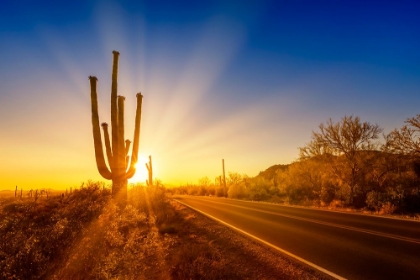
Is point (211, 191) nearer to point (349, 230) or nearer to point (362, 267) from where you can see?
point (349, 230)

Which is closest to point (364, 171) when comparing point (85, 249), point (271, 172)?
point (85, 249)

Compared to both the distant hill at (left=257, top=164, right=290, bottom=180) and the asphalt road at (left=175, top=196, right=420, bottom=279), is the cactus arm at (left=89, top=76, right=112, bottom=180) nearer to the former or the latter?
the asphalt road at (left=175, top=196, right=420, bottom=279)

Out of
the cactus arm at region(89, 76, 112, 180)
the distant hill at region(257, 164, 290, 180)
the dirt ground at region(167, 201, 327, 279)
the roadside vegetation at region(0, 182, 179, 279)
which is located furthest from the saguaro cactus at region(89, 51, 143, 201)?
the distant hill at region(257, 164, 290, 180)

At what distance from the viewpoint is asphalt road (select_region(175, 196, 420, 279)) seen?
5622mm

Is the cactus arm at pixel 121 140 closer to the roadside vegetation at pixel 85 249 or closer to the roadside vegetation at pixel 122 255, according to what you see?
the roadside vegetation at pixel 85 249

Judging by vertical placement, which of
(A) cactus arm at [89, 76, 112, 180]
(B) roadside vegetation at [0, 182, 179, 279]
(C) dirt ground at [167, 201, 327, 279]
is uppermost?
(A) cactus arm at [89, 76, 112, 180]

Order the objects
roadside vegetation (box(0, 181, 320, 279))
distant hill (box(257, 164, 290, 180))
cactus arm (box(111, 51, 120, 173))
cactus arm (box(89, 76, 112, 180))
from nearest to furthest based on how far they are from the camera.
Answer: roadside vegetation (box(0, 181, 320, 279))
cactus arm (box(89, 76, 112, 180))
cactus arm (box(111, 51, 120, 173))
distant hill (box(257, 164, 290, 180))

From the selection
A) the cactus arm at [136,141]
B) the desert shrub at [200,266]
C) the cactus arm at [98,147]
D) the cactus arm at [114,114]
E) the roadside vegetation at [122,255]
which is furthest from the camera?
the cactus arm at [136,141]

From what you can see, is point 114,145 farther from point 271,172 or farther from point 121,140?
point 271,172

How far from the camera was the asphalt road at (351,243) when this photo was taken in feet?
18.4

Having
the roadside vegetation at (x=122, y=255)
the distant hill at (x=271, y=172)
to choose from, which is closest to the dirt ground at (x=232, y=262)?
the roadside vegetation at (x=122, y=255)

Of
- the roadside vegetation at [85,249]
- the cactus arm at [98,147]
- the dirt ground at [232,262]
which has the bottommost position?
the dirt ground at [232,262]

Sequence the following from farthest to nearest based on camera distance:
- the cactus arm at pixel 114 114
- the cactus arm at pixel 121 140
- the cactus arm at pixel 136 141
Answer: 1. the cactus arm at pixel 136 141
2. the cactus arm at pixel 121 140
3. the cactus arm at pixel 114 114

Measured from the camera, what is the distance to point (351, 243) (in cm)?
771
